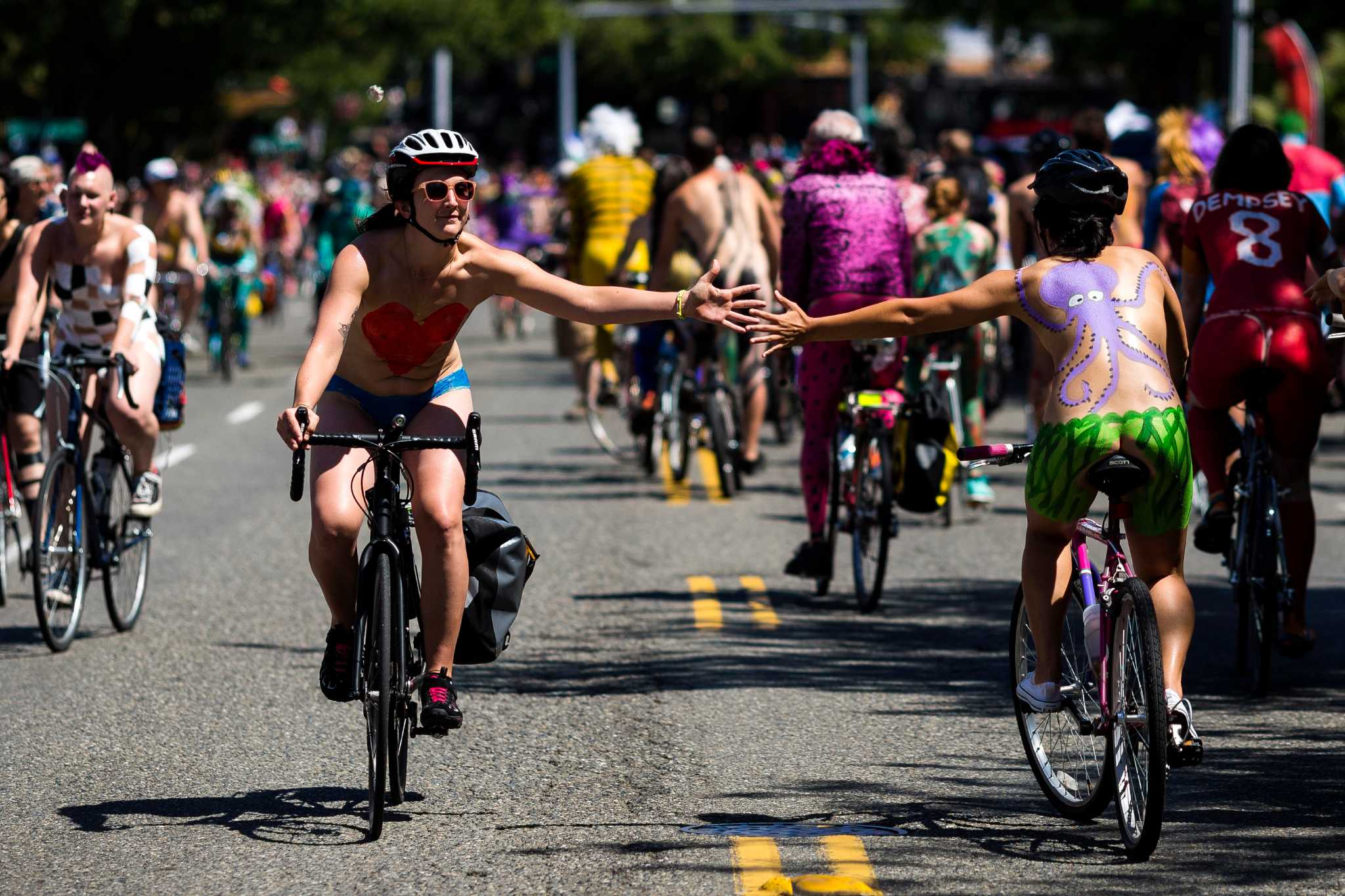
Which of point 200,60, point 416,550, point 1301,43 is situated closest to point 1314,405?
point 416,550

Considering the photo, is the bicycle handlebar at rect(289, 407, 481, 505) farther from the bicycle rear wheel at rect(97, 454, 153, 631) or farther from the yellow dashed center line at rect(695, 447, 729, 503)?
the yellow dashed center line at rect(695, 447, 729, 503)

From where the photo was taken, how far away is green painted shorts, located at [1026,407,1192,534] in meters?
5.94

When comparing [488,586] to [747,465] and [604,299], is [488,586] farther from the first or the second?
[747,465]

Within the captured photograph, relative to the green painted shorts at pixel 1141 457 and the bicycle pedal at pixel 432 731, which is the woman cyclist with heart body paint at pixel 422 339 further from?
the green painted shorts at pixel 1141 457

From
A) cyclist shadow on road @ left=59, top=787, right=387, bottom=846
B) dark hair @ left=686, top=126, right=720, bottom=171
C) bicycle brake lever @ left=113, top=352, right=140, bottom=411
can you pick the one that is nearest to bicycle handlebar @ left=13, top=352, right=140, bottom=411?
bicycle brake lever @ left=113, top=352, right=140, bottom=411

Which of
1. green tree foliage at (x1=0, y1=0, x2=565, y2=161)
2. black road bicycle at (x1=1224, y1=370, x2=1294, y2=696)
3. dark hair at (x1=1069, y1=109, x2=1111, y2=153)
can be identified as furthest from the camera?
green tree foliage at (x1=0, y1=0, x2=565, y2=161)

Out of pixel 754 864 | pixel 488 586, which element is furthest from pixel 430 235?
pixel 754 864

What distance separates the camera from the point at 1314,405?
27.4 feet

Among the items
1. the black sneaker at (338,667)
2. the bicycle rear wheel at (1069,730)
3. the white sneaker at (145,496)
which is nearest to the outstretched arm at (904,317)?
the bicycle rear wheel at (1069,730)

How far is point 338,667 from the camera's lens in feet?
20.9

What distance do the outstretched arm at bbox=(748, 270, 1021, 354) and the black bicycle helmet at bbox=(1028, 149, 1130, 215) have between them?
0.84ft

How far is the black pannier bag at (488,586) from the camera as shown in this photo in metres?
6.60

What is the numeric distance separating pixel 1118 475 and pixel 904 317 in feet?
2.53

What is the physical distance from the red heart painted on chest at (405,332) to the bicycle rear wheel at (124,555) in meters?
3.20
